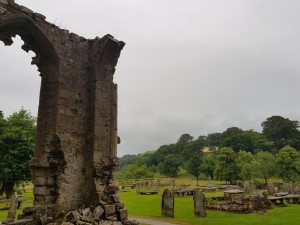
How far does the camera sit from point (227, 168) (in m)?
44.6

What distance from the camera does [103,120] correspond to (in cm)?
1048

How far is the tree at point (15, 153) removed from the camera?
932 inches

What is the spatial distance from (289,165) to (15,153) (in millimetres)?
34505

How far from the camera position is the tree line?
41.0m

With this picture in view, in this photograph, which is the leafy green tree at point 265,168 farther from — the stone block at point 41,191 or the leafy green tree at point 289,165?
the stone block at point 41,191

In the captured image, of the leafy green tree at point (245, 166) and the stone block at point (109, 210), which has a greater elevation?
the leafy green tree at point (245, 166)

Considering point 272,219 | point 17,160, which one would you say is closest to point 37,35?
point 272,219

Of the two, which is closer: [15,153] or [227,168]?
[15,153]

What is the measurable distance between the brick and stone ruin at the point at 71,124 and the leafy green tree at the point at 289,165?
35.7 metres

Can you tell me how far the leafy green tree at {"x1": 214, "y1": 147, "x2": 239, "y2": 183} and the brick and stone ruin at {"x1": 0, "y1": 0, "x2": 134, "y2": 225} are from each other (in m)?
36.8

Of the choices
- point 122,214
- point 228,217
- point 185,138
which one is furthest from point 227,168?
point 185,138

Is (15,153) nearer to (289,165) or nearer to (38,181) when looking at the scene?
(38,181)

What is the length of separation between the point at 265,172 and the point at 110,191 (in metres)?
36.9

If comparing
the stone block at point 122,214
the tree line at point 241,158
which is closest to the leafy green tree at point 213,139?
the tree line at point 241,158
